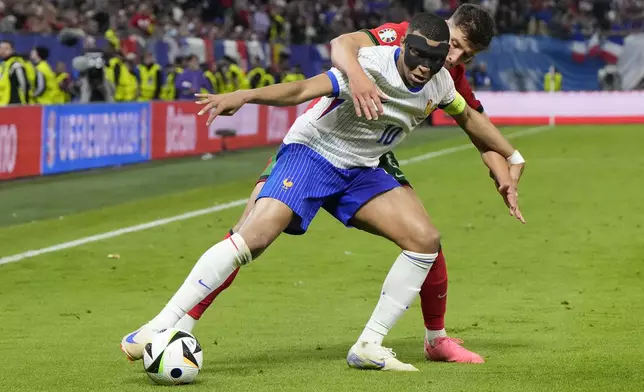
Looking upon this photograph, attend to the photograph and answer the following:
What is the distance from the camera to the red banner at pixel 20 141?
728 inches

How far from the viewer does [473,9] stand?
725cm

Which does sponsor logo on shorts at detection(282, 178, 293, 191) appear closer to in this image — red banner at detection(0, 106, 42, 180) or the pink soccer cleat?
the pink soccer cleat

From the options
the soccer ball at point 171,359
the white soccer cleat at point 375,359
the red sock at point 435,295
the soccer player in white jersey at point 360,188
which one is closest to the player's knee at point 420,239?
the soccer player in white jersey at point 360,188

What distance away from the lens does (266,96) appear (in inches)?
249

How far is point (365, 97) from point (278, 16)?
35.6 meters

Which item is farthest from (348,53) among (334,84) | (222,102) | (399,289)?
(399,289)

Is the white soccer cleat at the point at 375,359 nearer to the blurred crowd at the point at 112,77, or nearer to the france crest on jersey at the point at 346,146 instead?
the france crest on jersey at the point at 346,146

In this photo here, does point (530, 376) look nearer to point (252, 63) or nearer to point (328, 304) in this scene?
point (328, 304)

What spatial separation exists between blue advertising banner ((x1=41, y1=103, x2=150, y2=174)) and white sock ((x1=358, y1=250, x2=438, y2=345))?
1346cm

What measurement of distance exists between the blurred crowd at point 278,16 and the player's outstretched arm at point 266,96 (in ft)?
71.3

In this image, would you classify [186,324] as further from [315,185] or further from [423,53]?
[423,53]

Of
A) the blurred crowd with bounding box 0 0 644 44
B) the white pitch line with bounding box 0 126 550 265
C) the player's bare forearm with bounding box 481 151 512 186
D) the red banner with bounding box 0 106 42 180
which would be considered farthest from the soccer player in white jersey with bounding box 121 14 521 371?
the blurred crowd with bounding box 0 0 644 44

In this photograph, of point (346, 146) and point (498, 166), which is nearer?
point (346, 146)

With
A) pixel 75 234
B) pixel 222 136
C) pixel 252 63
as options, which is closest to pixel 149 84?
pixel 222 136
